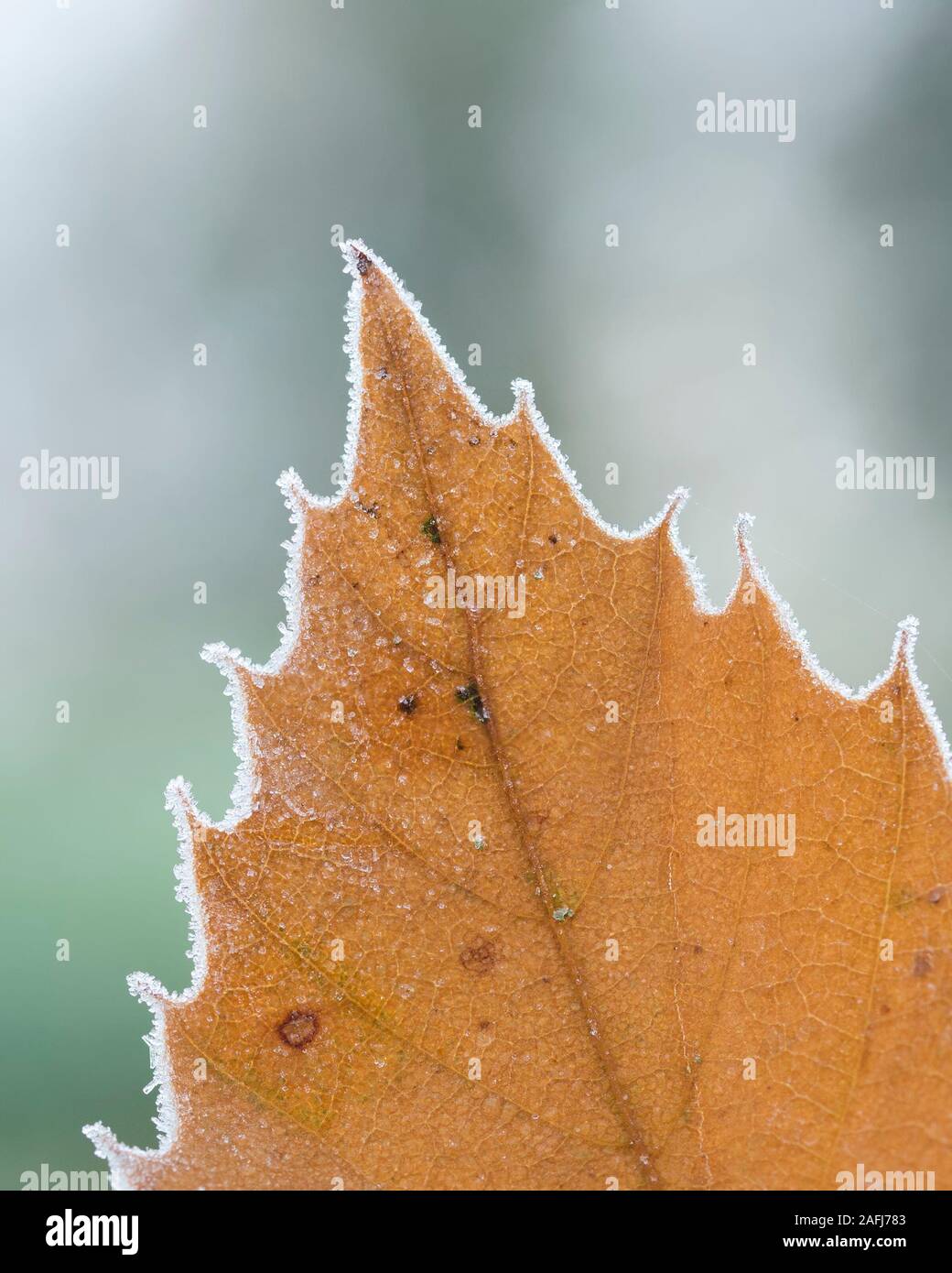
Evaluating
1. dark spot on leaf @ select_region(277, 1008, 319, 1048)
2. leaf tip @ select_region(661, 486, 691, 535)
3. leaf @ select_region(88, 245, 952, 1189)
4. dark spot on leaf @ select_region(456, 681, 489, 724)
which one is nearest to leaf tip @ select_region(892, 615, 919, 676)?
leaf @ select_region(88, 245, 952, 1189)

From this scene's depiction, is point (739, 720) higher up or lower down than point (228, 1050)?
higher up

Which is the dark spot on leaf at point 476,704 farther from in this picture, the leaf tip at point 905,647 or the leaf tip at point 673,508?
the leaf tip at point 905,647

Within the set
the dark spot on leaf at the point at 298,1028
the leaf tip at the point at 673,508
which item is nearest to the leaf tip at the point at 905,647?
the leaf tip at the point at 673,508

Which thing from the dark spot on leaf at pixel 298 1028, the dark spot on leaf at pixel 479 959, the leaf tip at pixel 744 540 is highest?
the leaf tip at pixel 744 540

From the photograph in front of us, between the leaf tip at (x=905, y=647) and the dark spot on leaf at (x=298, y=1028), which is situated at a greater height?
the leaf tip at (x=905, y=647)
